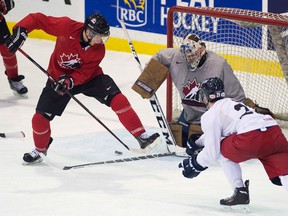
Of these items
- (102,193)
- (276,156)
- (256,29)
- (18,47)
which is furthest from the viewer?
(256,29)

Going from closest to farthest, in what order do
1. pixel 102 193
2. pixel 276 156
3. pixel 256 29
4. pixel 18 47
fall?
pixel 276 156, pixel 102 193, pixel 18 47, pixel 256 29

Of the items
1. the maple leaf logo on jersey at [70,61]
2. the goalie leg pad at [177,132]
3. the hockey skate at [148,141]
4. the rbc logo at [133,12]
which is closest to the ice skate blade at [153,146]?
the hockey skate at [148,141]

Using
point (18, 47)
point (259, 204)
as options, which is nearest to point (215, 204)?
point (259, 204)

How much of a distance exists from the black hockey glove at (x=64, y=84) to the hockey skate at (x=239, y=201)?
125 cm

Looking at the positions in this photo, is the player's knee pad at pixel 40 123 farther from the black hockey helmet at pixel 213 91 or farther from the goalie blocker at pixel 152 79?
the black hockey helmet at pixel 213 91

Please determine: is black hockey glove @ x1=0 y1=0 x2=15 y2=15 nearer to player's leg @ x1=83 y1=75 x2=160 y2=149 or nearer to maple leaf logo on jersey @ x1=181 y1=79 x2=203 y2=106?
player's leg @ x1=83 y1=75 x2=160 y2=149

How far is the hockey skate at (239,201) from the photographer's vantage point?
16.5ft

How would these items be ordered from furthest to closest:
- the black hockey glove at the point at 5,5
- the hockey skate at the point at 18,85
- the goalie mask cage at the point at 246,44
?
the hockey skate at the point at 18,85 < the black hockey glove at the point at 5,5 < the goalie mask cage at the point at 246,44

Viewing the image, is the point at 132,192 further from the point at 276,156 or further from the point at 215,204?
the point at 276,156

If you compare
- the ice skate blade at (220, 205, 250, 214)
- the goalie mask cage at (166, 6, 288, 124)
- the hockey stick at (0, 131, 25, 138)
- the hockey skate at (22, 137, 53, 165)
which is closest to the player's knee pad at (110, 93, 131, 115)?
the hockey skate at (22, 137, 53, 165)

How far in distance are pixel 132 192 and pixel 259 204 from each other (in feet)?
2.20

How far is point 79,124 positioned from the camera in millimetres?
7062

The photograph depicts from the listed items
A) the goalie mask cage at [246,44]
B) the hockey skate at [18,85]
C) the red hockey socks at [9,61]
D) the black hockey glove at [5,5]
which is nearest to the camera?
the goalie mask cage at [246,44]

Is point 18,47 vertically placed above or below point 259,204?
above
